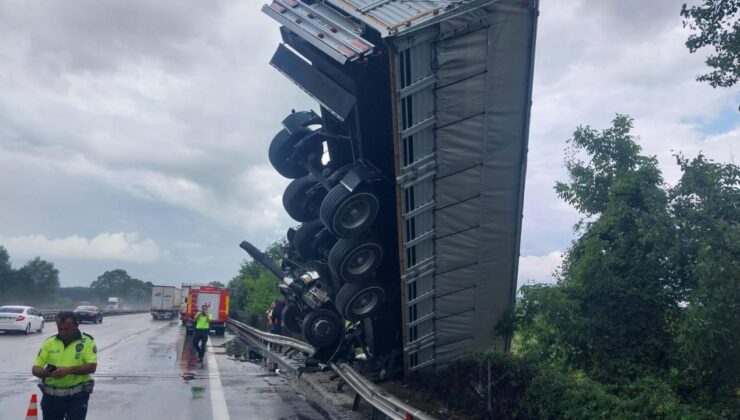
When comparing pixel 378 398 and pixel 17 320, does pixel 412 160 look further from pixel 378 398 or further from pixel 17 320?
pixel 17 320

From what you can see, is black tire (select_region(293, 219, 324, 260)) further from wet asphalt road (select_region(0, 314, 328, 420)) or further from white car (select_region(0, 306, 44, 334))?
white car (select_region(0, 306, 44, 334))

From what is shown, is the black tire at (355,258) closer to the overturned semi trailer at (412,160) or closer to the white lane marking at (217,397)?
the overturned semi trailer at (412,160)

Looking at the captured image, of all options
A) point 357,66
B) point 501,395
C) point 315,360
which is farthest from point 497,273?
point 315,360

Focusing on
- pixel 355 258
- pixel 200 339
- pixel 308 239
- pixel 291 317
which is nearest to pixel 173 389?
pixel 291 317

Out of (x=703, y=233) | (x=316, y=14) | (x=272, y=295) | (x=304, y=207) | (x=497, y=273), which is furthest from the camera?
(x=272, y=295)

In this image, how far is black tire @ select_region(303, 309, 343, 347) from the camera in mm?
9898

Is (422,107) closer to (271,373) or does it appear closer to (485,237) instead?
(485,237)

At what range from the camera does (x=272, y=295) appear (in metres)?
37.5

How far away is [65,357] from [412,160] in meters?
4.00

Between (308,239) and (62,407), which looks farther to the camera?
(308,239)

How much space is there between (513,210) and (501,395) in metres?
2.27

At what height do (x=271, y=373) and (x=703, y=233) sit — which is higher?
(x=703, y=233)

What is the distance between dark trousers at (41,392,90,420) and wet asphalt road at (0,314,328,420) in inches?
124

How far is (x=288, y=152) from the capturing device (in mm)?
9602
